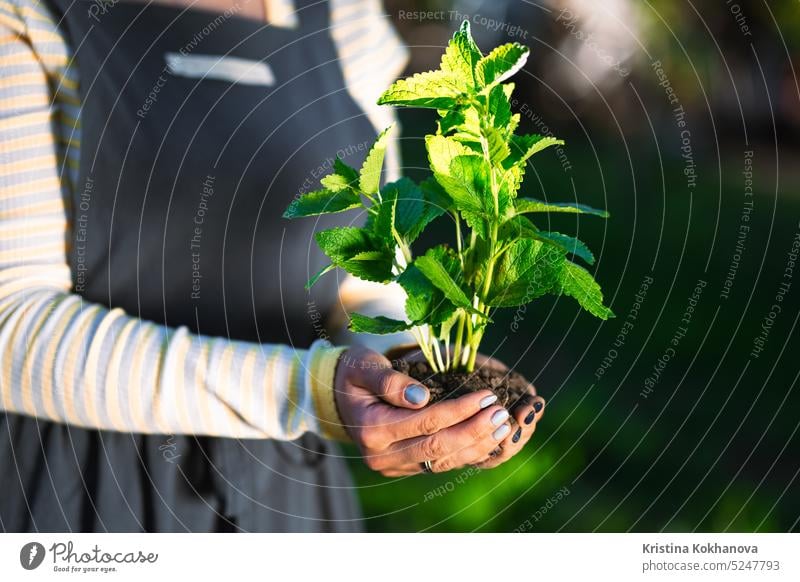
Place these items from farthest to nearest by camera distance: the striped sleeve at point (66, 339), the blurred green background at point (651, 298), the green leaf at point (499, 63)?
the blurred green background at point (651, 298) < the striped sleeve at point (66, 339) < the green leaf at point (499, 63)

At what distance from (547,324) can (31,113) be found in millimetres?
1210

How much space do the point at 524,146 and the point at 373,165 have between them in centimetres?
10

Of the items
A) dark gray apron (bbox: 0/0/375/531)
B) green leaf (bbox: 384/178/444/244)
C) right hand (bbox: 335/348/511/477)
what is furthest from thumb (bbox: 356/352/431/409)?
Answer: dark gray apron (bbox: 0/0/375/531)

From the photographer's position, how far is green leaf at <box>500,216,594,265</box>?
559mm

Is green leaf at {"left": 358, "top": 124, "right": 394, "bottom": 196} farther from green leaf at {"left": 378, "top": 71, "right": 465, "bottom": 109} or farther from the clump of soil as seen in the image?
the clump of soil

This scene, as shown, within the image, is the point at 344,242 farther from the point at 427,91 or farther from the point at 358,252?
the point at 427,91

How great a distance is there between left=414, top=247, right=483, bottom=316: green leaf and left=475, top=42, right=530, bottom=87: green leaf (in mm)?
116

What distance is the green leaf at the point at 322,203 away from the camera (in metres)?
0.58

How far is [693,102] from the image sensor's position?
2.49 meters

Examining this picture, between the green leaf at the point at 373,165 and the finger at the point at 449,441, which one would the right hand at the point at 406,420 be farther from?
the green leaf at the point at 373,165

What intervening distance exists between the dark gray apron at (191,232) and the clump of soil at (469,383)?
0.23 meters

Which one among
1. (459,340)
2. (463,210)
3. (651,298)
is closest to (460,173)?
(463,210)

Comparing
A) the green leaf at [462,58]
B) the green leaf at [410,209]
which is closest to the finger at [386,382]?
the green leaf at [410,209]

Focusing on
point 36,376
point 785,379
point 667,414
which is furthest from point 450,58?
point 785,379
